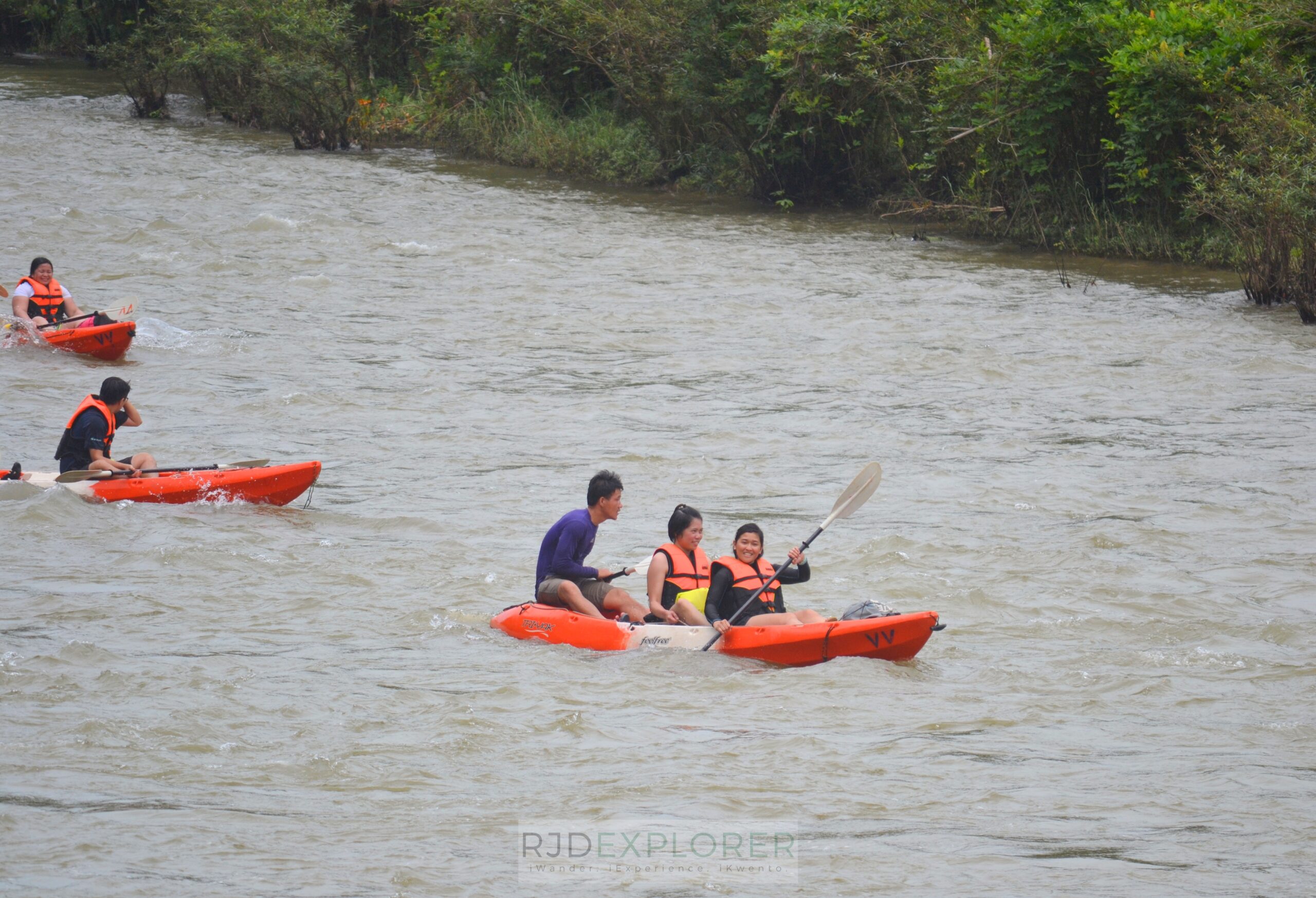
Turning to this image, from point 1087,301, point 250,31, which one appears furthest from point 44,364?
point 250,31

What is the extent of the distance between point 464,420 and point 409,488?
5.75 feet

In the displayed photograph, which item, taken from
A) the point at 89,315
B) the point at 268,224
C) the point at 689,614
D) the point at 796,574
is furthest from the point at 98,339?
the point at 796,574

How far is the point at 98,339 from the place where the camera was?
A: 1321cm

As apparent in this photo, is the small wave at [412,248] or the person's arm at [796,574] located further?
the small wave at [412,248]

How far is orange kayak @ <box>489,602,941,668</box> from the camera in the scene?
6.61m

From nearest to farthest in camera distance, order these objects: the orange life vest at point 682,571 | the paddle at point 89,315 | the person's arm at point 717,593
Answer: the person's arm at point 717,593 → the orange life vest at point 682,571 → the paddle at point 89,315

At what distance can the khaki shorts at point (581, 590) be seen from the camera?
7.35 m

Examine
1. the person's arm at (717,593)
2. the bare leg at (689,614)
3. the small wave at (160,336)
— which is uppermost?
the person's arm at (717,593)

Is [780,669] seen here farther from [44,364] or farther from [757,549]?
[44,364]

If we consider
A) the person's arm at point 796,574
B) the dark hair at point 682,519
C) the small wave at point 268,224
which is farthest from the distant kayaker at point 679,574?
the small wave at point 268,224

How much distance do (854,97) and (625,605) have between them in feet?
51.1

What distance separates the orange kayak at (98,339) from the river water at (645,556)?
206mm

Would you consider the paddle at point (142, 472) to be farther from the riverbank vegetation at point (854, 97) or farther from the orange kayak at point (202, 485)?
the riverbank vegetation at point (854, 97)

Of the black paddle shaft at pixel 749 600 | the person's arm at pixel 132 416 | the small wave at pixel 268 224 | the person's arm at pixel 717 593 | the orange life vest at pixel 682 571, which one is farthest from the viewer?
the small wave at pixel 268 224
